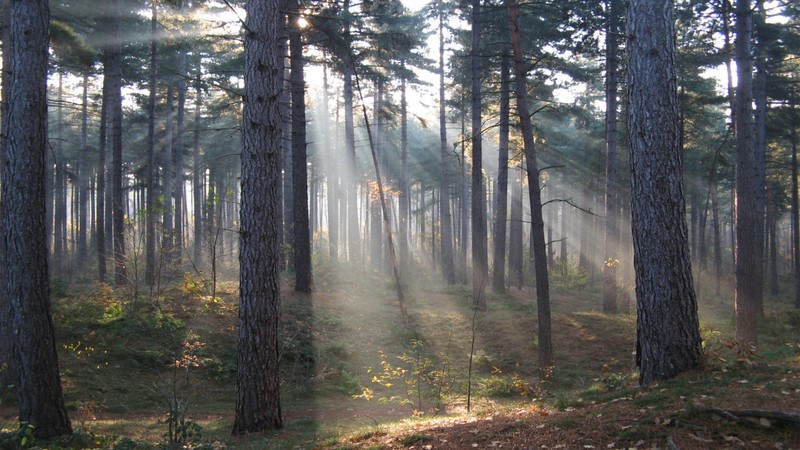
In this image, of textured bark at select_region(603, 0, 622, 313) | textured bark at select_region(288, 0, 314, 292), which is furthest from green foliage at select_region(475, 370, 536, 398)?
textured bark at select_region(603, 0, 622, 313)

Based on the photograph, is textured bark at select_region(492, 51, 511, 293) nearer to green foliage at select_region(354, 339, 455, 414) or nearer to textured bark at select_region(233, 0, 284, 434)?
green foliage at select_region(354, 339, 455, 414)

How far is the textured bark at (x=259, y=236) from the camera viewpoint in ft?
25.5

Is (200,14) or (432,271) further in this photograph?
(432,271)

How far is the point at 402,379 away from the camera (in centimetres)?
1384

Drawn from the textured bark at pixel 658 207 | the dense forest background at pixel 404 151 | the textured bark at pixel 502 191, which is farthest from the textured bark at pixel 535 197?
the textured bark at pixel 502 191

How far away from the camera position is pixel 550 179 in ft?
146

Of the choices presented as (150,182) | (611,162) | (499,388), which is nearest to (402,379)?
(499,388)

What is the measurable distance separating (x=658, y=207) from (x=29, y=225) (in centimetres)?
848

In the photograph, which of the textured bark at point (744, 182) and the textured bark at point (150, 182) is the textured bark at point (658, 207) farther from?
the textured bark at point (150, 182)

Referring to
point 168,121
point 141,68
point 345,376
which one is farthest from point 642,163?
point 168,121

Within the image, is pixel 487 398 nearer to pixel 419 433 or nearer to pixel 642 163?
pixel 419 433

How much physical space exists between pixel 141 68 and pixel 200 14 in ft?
23.5

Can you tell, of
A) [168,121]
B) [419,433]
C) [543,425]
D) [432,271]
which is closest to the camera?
[543,425]

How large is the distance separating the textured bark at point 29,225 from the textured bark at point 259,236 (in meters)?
2.60
